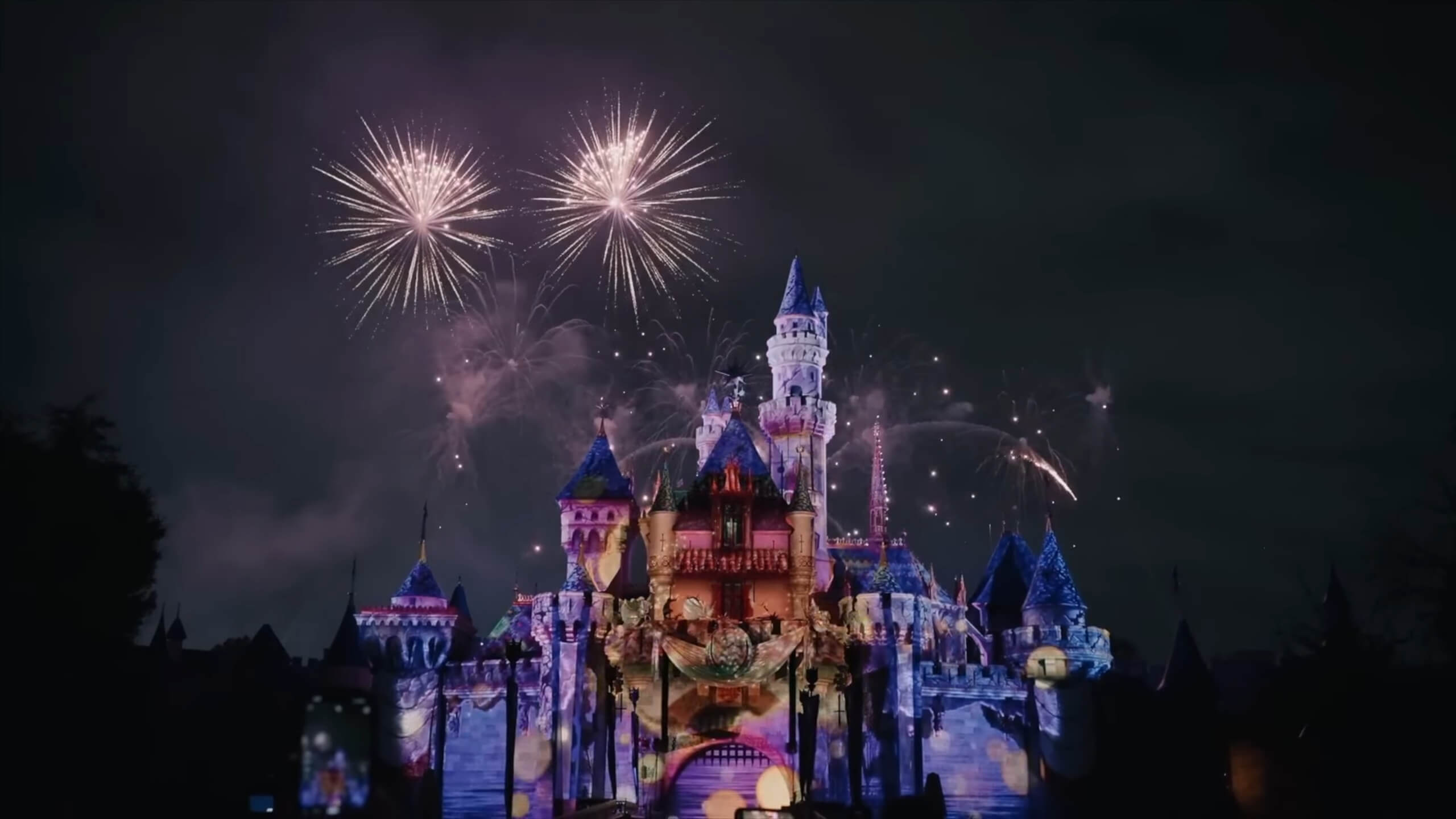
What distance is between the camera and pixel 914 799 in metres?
24.6

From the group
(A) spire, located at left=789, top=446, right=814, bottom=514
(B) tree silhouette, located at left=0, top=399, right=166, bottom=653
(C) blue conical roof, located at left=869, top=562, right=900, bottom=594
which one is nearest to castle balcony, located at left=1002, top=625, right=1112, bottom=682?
(C) blue conical roof, located at left=869, top=562, right=900, bottom=594

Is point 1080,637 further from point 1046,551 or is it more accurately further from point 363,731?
point 363,731

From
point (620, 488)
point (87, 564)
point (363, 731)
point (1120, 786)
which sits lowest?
point (1120, 786)

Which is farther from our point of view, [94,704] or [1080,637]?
[1080,637]

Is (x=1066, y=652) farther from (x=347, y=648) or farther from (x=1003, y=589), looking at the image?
(x=347, y=648)

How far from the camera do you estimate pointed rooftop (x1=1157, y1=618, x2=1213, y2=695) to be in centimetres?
5209

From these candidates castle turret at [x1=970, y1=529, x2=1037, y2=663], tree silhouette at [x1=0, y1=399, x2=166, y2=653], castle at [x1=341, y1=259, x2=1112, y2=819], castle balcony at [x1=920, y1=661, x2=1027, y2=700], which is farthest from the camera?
castle turret at [x1=970, y1=529, x2=1037, y2=663]

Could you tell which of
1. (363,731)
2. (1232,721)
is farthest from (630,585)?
(1232,721)

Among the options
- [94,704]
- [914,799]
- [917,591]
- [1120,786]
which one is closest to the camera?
[914,799]

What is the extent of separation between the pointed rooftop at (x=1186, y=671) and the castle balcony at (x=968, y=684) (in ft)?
20.1

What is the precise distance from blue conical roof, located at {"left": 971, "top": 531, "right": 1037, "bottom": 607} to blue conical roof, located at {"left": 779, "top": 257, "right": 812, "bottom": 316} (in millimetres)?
16400

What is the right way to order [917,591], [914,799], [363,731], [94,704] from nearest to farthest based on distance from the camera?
[914,799]
[94,704]
[363,731]
[917,591]

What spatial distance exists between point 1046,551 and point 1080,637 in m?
4.98

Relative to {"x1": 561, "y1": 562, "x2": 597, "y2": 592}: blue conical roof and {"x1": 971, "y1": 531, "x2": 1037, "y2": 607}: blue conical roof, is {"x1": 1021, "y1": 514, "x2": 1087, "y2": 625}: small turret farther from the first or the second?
{"x1": 561, "y1": 562, "x2": 597, "y2": 592}: blue conical roof
